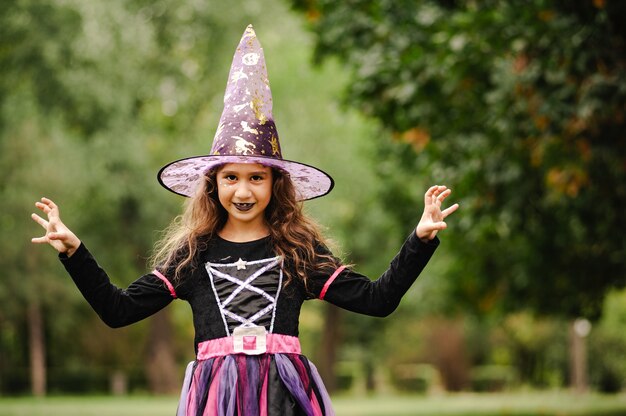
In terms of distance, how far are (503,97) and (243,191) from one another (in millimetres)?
4772

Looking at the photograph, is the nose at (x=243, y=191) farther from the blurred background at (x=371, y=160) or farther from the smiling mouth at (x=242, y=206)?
the blurred background at (x=371, y=160)

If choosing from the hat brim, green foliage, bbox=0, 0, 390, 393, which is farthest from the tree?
green foliage, bbox=0, 0, 390, 393

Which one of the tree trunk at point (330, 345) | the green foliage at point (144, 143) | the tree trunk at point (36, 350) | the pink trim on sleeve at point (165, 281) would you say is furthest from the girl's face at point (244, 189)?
the tree trunk at point (330, 345)

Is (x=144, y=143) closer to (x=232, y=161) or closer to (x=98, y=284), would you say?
(x=232, y=161)

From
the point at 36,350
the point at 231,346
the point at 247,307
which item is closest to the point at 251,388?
the point at 231,346

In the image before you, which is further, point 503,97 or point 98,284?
point 503,97

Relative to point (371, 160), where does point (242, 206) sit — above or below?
below

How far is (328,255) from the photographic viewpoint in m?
4.02

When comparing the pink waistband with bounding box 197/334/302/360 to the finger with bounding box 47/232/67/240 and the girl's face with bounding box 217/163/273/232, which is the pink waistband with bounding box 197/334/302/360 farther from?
the finger with bounding box 47/232/67/240

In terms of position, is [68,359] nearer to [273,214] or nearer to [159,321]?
[159,321]

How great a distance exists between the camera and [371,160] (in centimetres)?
1947

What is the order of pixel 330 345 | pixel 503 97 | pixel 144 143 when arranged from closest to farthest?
pixel 503 97, pixel 144 143, pixel 330 345

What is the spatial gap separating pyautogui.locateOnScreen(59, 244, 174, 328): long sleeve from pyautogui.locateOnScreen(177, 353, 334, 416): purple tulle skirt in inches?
13.0

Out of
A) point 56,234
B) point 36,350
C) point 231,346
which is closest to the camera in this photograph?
point 56,234
